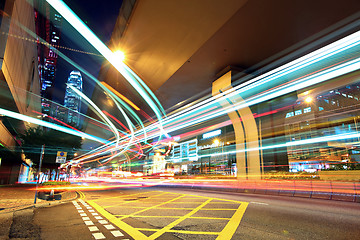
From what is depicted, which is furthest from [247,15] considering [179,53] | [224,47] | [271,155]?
[271,155]

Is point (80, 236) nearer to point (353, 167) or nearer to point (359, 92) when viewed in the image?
point (353, 167)

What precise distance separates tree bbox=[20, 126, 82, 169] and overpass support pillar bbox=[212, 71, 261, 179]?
92.8 feet

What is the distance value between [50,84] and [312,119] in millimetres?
107035

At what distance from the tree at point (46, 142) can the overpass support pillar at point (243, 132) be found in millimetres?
28297

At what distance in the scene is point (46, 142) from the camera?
112ft

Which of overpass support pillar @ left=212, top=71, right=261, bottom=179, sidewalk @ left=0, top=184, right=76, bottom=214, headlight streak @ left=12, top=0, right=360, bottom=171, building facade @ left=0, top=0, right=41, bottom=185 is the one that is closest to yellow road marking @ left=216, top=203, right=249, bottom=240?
sidewalk @ left=0, top=184, right=76, bottom=214

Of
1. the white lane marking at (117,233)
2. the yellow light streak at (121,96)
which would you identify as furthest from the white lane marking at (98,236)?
the yellow light streak at (121,96)

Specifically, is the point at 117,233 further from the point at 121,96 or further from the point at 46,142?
the point at 46,142

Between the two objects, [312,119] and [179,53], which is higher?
[312,119]

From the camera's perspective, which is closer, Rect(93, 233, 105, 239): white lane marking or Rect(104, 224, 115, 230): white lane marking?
Rect(93, 233, 105, 239): white lane marking

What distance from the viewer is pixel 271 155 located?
24.1m

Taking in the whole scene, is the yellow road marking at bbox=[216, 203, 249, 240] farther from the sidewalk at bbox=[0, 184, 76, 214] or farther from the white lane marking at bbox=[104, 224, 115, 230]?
the sidewalk at bbox=[0, 184, 76, 214]

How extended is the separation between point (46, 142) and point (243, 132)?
3109 cm

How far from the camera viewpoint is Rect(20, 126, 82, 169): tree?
3225cm
